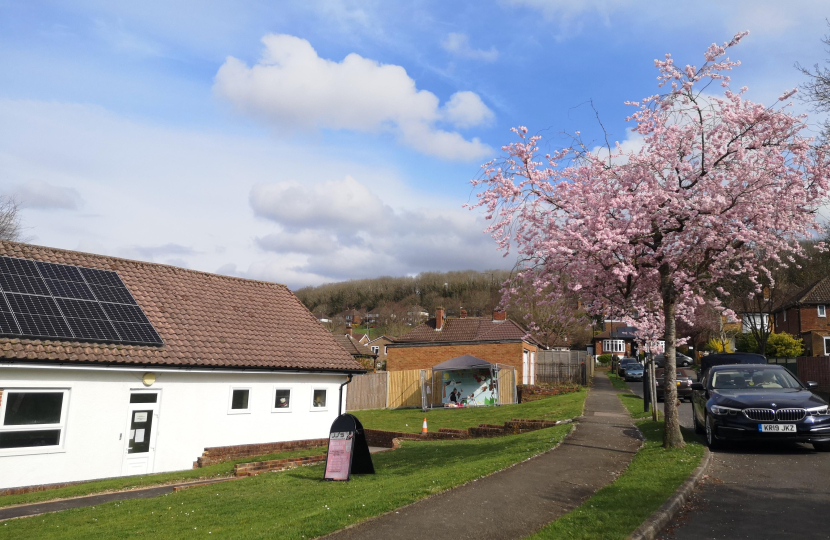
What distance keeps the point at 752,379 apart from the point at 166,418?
1426 cm

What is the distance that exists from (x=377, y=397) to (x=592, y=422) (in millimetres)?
19668

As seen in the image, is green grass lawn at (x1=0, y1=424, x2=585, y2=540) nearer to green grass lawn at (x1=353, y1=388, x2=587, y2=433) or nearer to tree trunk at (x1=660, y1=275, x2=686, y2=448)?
tree trunk at (x1=660, y1=275, x2=686, y2=448)

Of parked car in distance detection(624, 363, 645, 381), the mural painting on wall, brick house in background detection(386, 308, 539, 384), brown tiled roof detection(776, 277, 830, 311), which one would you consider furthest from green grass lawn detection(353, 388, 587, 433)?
brown tiled roof detection(776, 277, 830, 311)

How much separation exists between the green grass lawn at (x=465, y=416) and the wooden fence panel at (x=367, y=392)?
3283 millimetres

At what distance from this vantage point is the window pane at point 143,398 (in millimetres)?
15766

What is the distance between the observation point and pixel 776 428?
1019 centimetres

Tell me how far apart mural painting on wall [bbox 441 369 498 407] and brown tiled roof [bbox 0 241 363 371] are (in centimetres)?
1207

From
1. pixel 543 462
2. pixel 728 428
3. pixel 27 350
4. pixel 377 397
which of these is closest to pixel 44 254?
pixel 27 350

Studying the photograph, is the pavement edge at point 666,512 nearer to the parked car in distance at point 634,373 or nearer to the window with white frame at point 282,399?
the window with white frame at point 282,399

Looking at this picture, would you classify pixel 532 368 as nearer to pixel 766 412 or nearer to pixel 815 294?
pixel 815 294

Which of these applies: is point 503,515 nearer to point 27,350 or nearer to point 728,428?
point 728,428

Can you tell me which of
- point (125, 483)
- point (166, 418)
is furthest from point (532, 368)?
point (125, 483)

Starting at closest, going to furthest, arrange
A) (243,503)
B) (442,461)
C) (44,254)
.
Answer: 1. (243,503)
2. (442,461)
3. (44,254)

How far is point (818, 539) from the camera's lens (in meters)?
5.88
